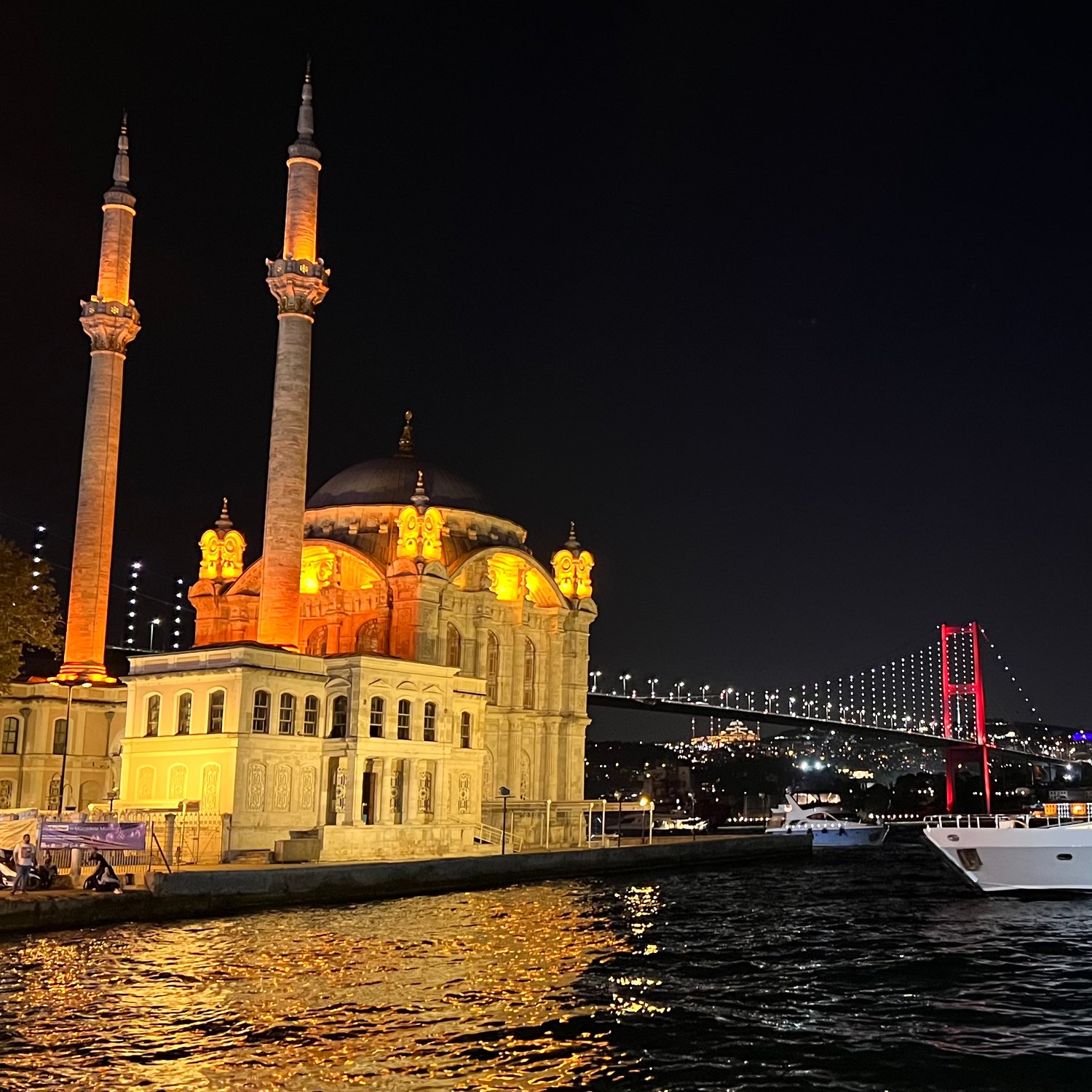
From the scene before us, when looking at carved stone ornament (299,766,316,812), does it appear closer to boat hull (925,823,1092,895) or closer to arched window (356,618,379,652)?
arched window (356,618,379,652)

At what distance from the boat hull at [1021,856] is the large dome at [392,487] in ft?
83.1

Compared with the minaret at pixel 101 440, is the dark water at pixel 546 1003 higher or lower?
lower

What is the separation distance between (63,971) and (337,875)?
1365 cm

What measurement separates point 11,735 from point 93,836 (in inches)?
674

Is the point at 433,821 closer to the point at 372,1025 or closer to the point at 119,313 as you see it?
the point at 119,313

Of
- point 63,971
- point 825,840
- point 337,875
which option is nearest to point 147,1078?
point 63,971

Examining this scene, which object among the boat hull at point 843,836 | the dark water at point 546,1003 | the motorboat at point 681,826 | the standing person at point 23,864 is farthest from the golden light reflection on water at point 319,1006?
the motorboat at point 681,826

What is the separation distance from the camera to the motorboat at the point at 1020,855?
122ft

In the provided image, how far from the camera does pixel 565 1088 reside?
1437 centimetres

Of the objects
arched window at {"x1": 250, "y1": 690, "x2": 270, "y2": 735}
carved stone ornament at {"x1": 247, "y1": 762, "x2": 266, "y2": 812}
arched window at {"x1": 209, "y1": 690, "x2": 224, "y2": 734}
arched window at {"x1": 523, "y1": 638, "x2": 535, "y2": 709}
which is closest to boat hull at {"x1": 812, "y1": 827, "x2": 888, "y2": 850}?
arched window at {"x1": 523, "y1": 638, "x2": 535, "y2": 709}

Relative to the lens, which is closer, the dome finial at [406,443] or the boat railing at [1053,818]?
the boat railing at [1053,818]

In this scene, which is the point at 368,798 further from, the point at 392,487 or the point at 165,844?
the point at 392,487

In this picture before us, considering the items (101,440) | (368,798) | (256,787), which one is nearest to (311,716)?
(256,787)

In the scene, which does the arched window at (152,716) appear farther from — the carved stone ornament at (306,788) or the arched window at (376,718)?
the arched window at (376,718)
